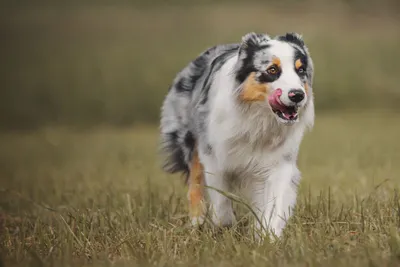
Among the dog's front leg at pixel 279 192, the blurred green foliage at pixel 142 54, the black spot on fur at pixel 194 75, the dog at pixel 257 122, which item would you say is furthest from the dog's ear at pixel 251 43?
the blurred green foliage at pixel 142 54

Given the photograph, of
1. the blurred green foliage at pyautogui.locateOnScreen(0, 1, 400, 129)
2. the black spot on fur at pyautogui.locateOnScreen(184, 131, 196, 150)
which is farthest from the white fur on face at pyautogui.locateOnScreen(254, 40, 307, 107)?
the blurred green foliage at pyautogui.locateOnScreen(0, 1, 400, 129)

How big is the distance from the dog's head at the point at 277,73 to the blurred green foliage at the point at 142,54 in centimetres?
958

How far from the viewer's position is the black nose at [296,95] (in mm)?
3980

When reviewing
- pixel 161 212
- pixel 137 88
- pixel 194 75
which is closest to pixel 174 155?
pixel 194 75

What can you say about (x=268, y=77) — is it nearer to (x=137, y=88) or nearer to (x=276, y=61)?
(x=276, y=61)

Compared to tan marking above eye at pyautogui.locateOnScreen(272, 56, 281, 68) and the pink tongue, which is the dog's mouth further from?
tan marking above eye at pyautogui.locateOnScreen(272, 56, 281, 68)

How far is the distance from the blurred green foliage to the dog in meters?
9.20

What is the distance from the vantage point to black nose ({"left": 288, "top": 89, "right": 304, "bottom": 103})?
13.1 feet

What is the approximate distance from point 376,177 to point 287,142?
287cm

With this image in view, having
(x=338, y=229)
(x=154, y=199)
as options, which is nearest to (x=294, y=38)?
(x=338, y=229)

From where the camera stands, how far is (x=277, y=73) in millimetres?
4160

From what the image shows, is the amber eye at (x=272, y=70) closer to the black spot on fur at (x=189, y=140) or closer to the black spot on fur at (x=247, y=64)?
the black spot on fur at (x=247, y=64)

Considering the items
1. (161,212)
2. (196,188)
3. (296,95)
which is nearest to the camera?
(296,95)

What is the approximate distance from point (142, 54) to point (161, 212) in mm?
10341
